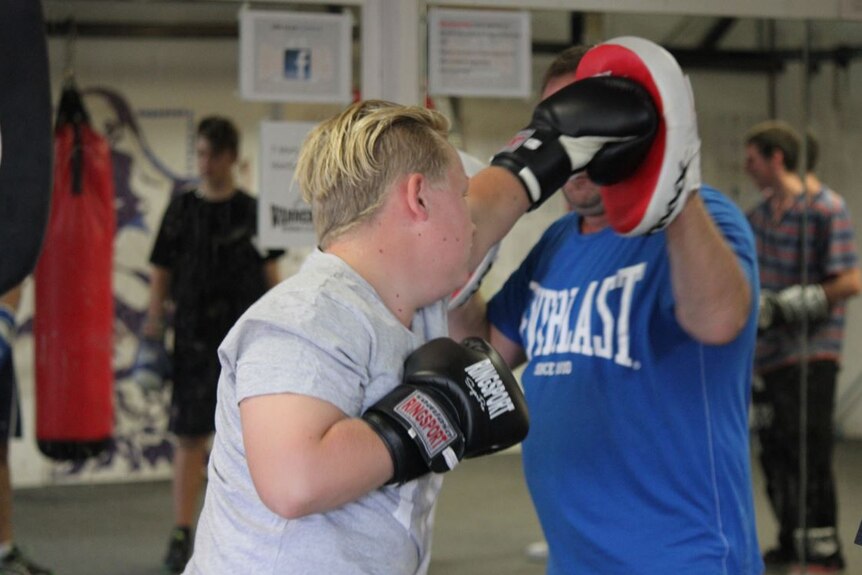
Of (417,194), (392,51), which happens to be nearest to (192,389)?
(392,51)

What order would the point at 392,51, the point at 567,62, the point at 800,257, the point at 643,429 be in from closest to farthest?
the point at 643,429
the point at 567,62
the point at 392,51
the point at 800,257

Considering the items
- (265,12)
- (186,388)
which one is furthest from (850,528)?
(265,12)

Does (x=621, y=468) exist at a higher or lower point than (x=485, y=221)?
lower

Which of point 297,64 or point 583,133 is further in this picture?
point 297,64

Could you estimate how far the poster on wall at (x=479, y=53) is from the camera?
3090 millimetres

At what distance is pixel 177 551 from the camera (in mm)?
3184

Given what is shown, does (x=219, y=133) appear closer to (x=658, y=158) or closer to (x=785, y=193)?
(x=785, y=193)

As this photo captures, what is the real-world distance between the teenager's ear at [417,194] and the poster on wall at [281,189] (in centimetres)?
188

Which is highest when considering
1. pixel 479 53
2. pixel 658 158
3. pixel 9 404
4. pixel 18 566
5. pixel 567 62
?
pixel 479 53

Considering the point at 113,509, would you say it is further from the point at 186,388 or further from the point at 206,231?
the point at 206,231

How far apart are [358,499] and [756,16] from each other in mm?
2576

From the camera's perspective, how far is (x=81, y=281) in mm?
3135

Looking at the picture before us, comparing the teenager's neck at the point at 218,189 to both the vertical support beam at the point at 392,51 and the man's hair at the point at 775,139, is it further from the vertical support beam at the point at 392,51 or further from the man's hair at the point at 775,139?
the man's hair at the point at 775,139

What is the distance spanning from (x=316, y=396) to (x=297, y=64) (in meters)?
2.12
